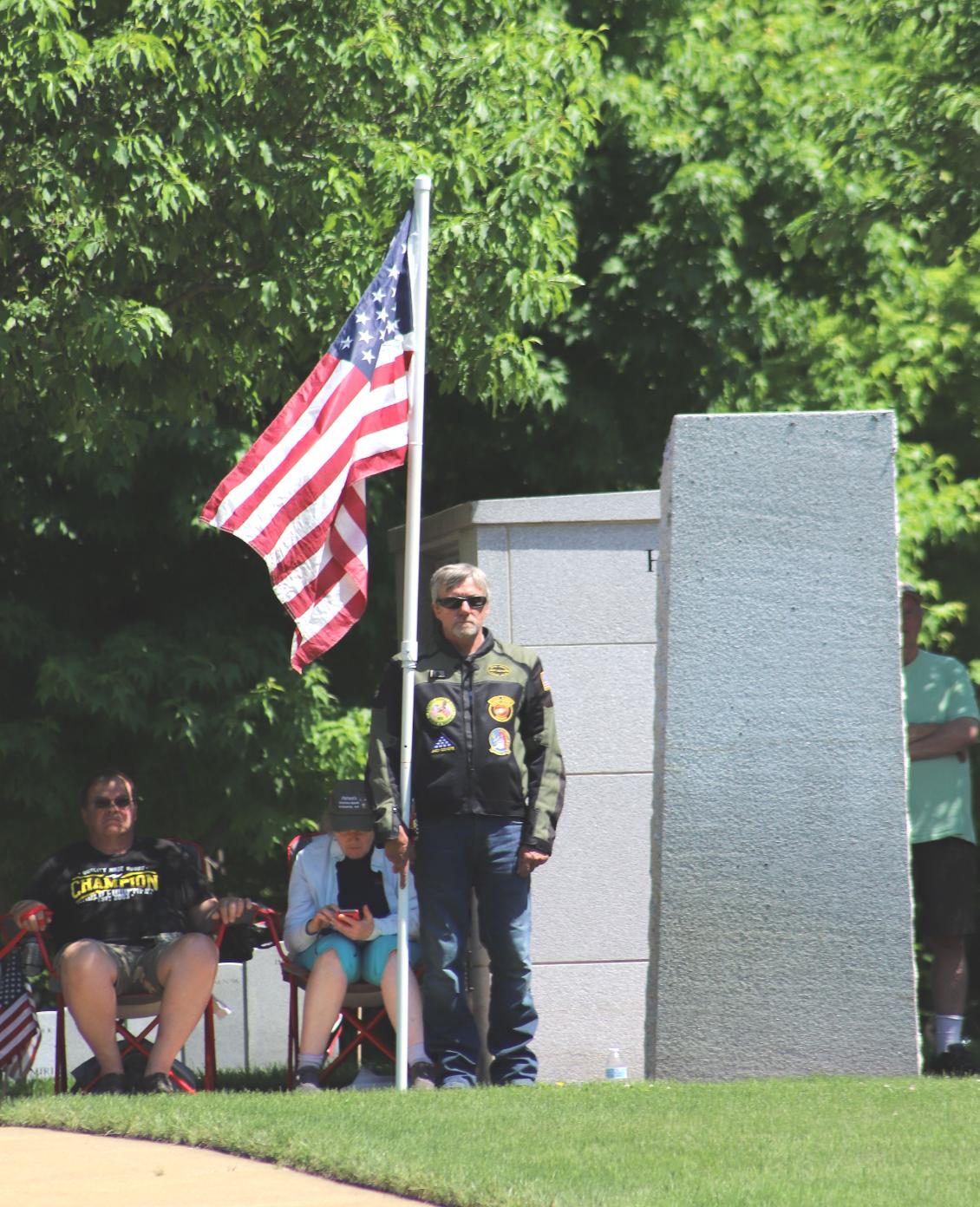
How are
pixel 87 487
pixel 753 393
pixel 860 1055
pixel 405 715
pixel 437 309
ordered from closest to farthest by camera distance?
1. pixel 860 1055
2. pixel 405 715
3. pixel 437 309
4. pixel 87 487
5. pixel 753 393

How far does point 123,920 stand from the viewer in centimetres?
812

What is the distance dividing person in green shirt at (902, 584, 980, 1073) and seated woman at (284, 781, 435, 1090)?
211 cm

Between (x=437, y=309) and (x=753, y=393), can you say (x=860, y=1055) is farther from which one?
(x=753, y=393)

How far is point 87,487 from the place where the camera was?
12711 mm

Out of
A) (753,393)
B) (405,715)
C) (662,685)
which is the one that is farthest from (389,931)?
(753,393)

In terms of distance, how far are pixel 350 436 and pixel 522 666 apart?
1.18 meters

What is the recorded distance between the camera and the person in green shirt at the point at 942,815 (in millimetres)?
7594

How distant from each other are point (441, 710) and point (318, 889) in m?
1.35

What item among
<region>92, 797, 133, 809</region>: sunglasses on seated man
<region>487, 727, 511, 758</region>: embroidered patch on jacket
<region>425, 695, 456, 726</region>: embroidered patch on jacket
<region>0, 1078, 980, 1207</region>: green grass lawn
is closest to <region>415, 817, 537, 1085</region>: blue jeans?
<region>487, 727, 511, 758</region>: embroidered patch on jacket

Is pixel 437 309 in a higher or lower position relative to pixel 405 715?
higher

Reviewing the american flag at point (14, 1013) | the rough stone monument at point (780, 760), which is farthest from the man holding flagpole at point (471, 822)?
the american flag at point (14, 1013)

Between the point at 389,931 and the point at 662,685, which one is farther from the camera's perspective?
the point at 389,931

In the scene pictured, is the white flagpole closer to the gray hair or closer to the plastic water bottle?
the gray hair

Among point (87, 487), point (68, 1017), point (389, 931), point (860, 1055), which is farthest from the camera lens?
point (87, 487)
